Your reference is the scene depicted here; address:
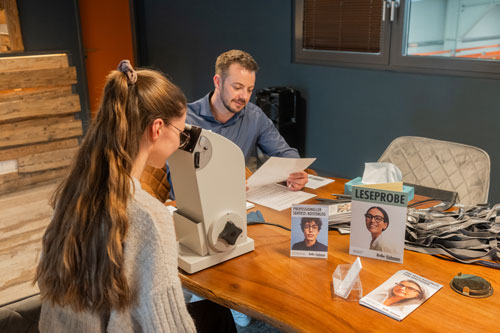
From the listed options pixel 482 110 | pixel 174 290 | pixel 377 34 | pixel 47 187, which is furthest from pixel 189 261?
pixel 47 187

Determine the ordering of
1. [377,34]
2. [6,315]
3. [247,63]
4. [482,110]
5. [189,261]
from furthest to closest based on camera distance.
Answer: [377,34] → [482,110] → [247,63] → [189,261] → [6,315]

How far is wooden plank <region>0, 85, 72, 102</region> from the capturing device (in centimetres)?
412

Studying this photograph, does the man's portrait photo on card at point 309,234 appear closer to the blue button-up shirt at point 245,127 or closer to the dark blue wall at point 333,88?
the blue button-up shirt at point 245,127

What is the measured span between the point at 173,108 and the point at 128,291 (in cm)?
46

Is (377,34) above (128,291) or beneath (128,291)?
above

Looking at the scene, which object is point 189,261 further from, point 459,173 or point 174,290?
point 459,173

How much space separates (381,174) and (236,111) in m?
0.91

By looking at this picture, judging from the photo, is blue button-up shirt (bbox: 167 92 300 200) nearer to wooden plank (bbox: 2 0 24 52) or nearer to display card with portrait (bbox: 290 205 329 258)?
display card with portrait (bbox: 290 205 329 258)

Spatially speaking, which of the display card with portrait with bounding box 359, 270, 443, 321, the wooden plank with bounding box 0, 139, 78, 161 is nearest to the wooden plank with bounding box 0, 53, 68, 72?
the wooden plank with bounding box 0, 139, 78, 161

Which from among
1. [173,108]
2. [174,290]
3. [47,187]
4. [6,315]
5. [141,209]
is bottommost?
[47,187]

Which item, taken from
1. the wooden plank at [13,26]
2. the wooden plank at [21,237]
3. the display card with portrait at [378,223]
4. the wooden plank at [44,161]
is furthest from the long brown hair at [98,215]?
the wooden plank at [13,26]

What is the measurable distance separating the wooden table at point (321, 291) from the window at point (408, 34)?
2.16 metres

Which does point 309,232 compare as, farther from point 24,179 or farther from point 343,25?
point 24,179

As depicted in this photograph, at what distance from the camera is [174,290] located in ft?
3.43
